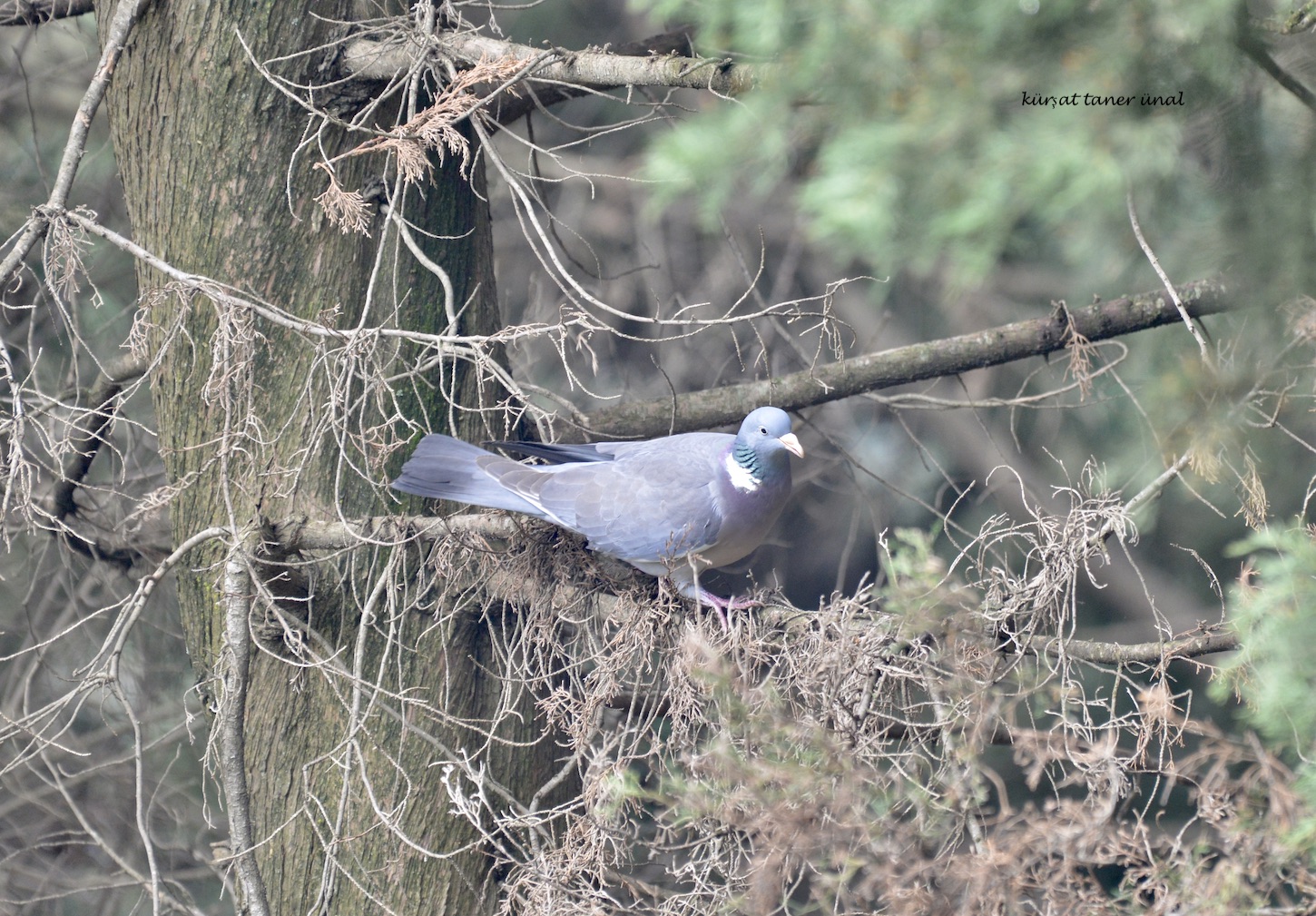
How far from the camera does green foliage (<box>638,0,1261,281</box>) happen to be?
1.09m

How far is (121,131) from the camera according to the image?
2.81 m

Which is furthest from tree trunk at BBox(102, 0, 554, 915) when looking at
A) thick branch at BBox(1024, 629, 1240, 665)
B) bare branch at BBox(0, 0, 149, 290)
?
thick branch at BBox(1024, 629, 1240, 665)

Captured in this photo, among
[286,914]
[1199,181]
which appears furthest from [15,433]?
[1199,181]

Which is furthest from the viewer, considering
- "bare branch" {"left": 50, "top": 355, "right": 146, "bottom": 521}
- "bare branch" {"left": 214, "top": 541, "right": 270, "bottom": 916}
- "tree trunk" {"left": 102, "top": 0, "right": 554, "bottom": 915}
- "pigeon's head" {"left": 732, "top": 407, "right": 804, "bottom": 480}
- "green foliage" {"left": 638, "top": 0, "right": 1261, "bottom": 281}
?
"bare branch" {"left": 50, "top": 355, "right": 146, "bottom": 521}

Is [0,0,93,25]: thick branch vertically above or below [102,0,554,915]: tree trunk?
above

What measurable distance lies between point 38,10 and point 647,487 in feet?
7.64

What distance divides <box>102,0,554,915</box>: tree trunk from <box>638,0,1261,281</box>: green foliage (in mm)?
1701

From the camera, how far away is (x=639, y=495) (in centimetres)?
279

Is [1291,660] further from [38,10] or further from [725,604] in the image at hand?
[38,10]

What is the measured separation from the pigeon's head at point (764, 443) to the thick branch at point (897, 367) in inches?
8.1

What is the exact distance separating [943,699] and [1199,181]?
4.04 feet

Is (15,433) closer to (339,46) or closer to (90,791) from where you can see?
(339,46)

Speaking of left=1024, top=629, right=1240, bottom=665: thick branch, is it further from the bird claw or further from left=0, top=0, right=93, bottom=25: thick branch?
left=0, top=0, right=93, bottom=25: thick branch

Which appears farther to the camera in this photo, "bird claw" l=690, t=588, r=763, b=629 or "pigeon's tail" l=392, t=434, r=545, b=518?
"pigeon's tail" l=392, t=434, r=545, b=518
